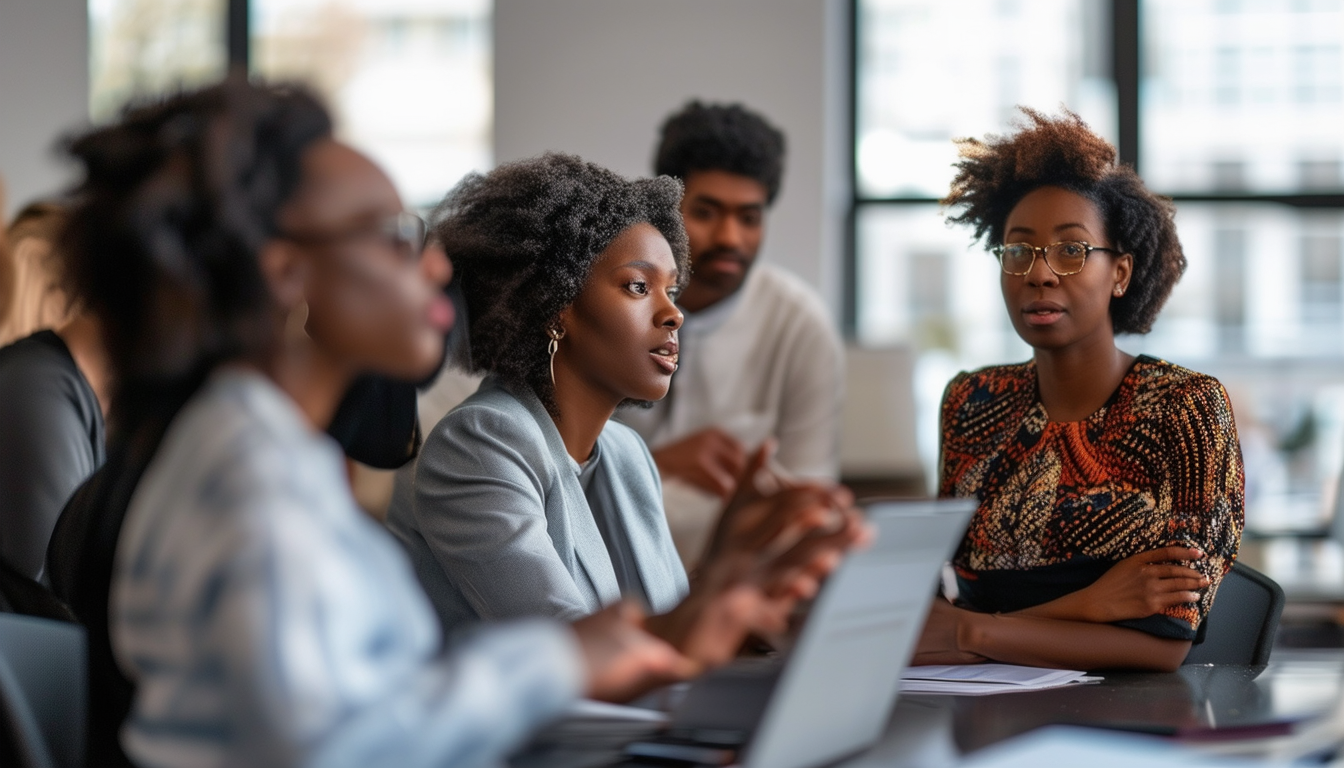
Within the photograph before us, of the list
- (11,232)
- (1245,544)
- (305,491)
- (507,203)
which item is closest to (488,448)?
(507,203)

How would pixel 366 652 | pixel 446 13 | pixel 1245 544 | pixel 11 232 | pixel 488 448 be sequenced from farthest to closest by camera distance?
pixel 446 13, pixel 1245 544, pixel 11 232, pixel 488 448, pixel 366 652

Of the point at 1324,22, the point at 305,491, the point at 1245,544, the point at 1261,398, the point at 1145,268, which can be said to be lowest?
the point at 1245,544

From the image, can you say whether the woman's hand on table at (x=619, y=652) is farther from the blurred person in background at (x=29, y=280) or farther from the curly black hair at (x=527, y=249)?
the blurred person in background at (x=29, y=280)

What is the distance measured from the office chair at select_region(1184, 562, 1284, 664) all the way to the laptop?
3.22 feet

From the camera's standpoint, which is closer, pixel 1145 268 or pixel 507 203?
pixel 507 203

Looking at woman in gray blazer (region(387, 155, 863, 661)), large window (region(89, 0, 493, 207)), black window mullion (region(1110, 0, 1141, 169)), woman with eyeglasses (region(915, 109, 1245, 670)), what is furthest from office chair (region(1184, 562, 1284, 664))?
large window (region(89, 0, 493, 207))

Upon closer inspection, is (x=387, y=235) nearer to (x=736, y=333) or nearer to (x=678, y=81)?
(x=736, y=333)

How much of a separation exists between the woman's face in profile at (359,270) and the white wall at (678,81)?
382cm

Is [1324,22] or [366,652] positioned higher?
[1324,22]

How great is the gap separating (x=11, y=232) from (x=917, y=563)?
2331 millimetres

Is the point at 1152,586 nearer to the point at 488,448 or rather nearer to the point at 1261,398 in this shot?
the point at 488,448

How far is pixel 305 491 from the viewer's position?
0.86 meters

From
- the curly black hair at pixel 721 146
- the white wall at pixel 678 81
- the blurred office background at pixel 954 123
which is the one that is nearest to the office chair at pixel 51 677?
the curly black hair at pixel 721 146

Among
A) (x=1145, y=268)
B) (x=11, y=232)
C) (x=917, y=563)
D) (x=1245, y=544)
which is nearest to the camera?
(x=917, y=563)
